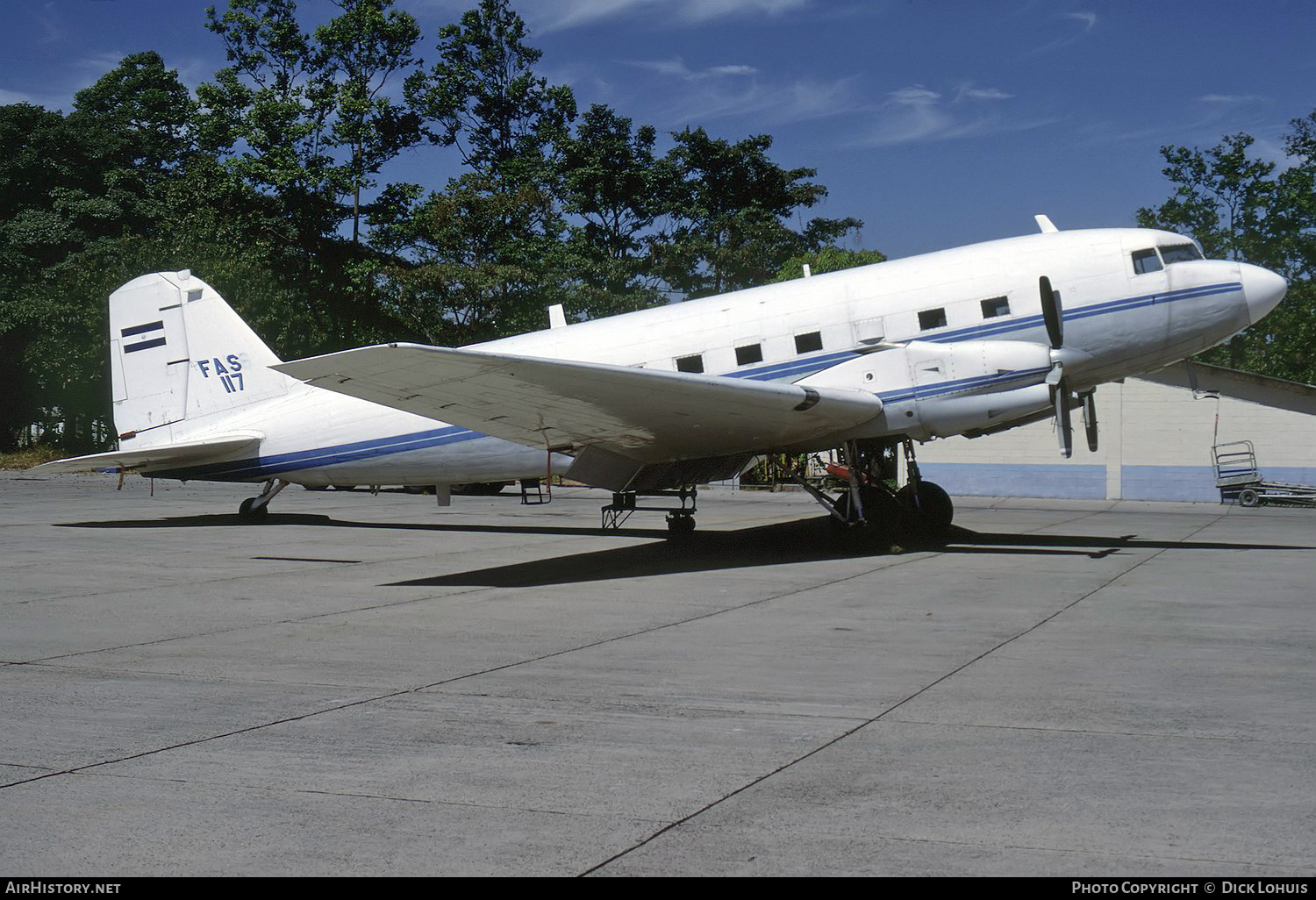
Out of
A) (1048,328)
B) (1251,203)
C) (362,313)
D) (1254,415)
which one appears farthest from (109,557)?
(1251,203)

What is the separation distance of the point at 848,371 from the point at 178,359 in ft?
42.3

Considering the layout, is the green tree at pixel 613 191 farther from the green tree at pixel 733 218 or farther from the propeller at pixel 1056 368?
the propeller at pixel 1056 368

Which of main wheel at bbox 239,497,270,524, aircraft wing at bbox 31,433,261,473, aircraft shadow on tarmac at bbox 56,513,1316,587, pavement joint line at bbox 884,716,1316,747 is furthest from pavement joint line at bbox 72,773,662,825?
main wheel at bbox 239,497,270,524

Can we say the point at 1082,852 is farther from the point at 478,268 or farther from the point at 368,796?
the point at 478,268

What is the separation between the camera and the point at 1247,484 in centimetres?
3275

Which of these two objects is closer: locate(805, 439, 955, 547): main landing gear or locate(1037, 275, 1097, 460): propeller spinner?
locate(1037, 275, 1097, 460): propeller spinner

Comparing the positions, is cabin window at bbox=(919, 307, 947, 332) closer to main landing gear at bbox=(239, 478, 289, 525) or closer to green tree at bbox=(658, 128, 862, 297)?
main landing gear at bbox=(239, 478, 289, 525)

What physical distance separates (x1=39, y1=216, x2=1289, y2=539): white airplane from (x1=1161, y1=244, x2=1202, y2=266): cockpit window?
3 cm

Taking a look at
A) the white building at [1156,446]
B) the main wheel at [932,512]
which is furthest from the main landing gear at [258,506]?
the white building at [1156,446]

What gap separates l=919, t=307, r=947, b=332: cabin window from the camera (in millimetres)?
16625
